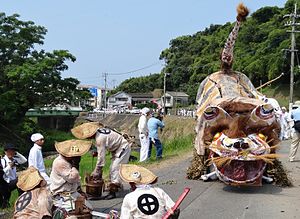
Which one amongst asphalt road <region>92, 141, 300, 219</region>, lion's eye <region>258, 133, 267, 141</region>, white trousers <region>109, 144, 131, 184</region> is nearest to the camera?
asphalt road <region>92, 141, 300, 219</region>

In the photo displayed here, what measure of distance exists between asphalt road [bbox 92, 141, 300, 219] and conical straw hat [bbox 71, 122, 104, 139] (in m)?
1.40

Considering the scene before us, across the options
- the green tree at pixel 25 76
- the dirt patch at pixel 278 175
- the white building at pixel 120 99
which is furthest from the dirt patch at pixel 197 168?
the white building at pixel 120 99

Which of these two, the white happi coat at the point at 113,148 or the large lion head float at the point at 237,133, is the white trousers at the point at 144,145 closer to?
the large lion head float at the point at 237,133

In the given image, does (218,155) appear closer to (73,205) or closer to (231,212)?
(231,212)

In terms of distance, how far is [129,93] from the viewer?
3893 inches

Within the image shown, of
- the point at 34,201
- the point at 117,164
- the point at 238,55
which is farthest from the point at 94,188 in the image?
the point at 238,55

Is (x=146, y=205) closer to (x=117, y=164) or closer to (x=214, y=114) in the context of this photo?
(x=117, y=164)

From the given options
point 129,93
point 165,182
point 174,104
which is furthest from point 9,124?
point 129,93

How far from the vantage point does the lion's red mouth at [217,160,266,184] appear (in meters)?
9.52

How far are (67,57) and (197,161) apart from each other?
82.8 ft

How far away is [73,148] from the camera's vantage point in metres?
6.96

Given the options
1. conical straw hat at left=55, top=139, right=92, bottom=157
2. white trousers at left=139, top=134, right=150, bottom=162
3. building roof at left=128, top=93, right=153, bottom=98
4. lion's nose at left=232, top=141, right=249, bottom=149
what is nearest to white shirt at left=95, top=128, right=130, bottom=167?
lion's nose at left=232, top=141, right=249, bottom=149

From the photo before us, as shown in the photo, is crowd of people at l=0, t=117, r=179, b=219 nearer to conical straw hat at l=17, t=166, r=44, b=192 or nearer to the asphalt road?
conical straw hat at l=17, t=166, r=44, b=192

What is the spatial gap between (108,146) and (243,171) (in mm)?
2951
